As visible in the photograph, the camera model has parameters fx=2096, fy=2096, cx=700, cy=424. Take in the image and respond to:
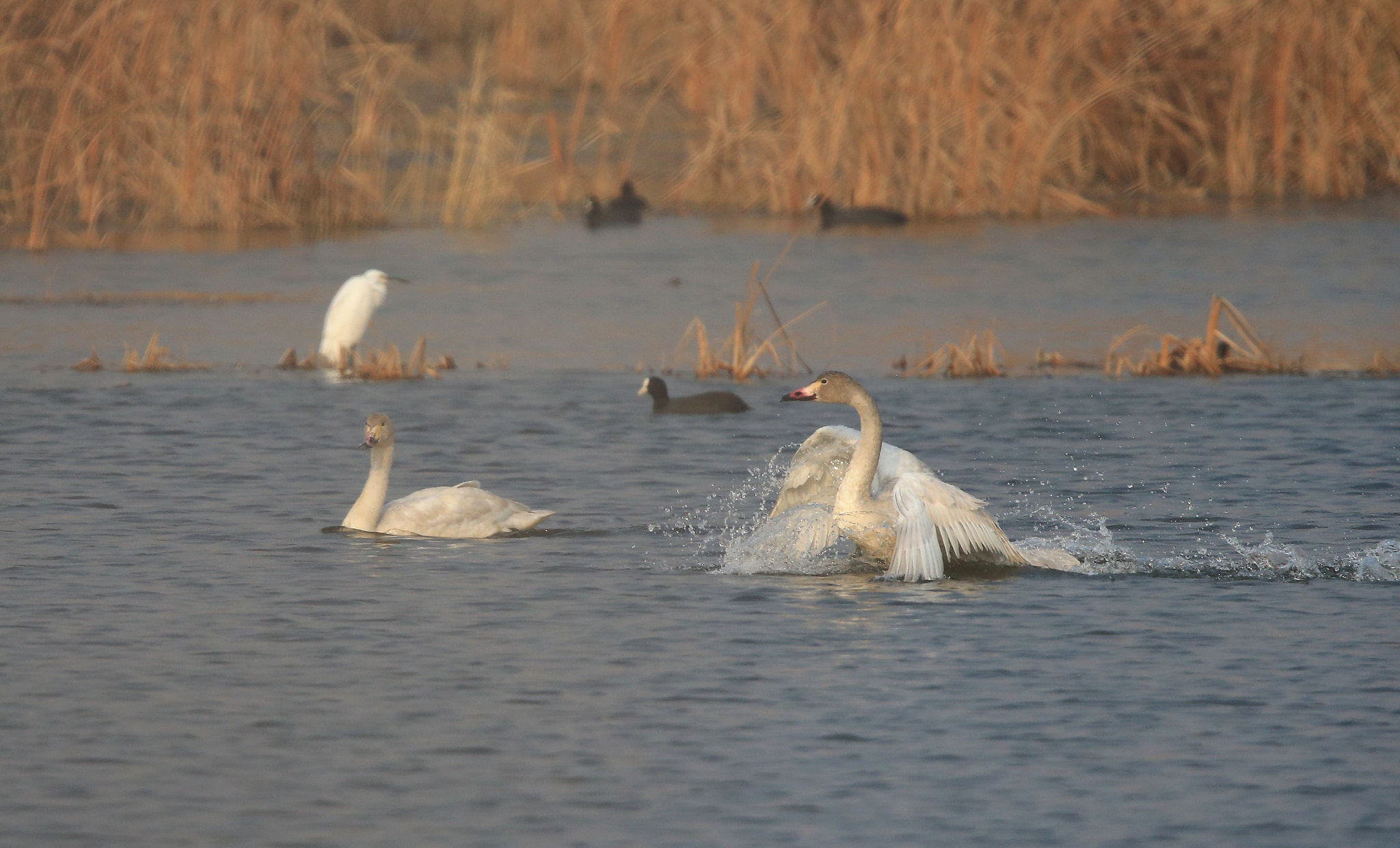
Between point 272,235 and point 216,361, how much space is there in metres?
6.60

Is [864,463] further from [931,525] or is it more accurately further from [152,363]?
[152,363]

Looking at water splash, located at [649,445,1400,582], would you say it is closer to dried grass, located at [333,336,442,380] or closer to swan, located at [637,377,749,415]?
swan, located at [637,377,749,415]

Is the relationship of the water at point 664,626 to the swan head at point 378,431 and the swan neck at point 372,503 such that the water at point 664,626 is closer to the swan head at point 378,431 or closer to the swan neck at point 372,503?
the swan neck at point 372,503

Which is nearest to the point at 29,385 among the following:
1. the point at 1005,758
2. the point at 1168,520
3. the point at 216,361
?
the point at 216,361

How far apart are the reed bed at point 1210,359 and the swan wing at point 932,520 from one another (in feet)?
19.3

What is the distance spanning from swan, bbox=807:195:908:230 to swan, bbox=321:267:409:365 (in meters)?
7.69

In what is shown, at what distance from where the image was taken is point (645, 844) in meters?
5.39

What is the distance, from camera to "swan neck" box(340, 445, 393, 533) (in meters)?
9.55

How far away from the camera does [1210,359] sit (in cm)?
1405

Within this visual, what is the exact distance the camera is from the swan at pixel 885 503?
8.27m

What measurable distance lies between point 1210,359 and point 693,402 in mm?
3665

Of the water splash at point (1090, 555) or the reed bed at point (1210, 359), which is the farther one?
the reed bed at point (1210, 359)

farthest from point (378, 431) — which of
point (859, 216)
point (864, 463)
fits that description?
point (859, 216)

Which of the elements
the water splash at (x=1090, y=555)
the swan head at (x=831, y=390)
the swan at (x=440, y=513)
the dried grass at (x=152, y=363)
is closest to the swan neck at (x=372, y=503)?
the swan at (x=440, y=513)
